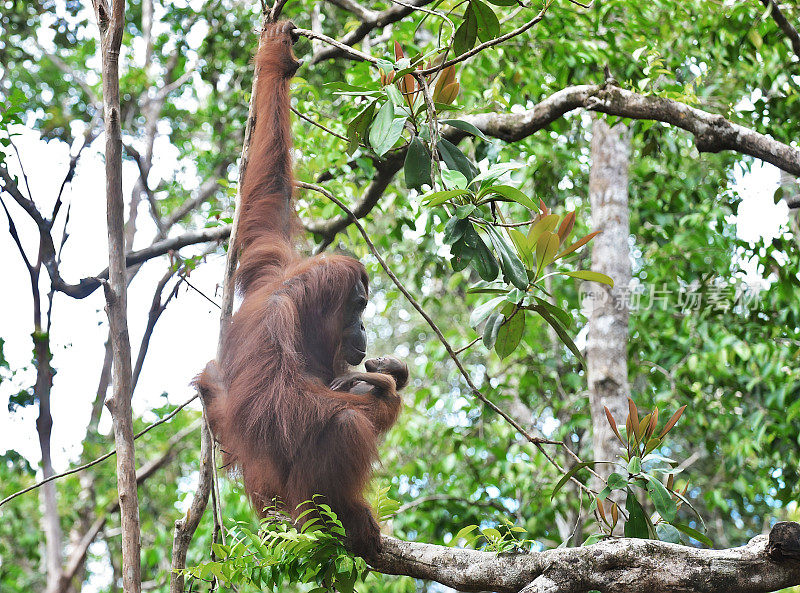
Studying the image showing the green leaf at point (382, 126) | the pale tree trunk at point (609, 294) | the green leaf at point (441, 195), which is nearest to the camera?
the green leaf at point (441, 195)

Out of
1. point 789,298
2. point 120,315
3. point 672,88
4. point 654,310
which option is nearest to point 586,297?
point 654,310

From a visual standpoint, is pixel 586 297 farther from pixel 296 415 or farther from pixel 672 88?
pixel 296 415

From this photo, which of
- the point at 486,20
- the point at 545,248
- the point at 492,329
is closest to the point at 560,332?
the point at 492,329

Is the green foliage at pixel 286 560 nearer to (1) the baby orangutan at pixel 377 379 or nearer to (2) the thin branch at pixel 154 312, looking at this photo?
(1) the baby orangutan at pixel 377 379

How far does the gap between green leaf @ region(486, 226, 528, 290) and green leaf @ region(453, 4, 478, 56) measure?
2.39ft

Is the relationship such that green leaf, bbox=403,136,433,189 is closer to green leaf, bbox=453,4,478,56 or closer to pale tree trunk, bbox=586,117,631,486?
green leaf, bbox=453,4,478,56

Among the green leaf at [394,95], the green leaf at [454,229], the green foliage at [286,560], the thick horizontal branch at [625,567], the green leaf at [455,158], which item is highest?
the green leaf at [394,95]

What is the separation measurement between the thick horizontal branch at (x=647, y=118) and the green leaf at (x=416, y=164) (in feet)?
4.57

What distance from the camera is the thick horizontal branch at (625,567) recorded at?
78.8 inches

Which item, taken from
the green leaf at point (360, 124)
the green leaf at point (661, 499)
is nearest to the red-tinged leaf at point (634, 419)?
the green leaf at point (661, 499)

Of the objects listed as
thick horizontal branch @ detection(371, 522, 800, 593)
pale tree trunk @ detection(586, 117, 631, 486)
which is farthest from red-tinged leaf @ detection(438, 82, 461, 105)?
pale tree trunk @ detection(586, 117, 631, 486)

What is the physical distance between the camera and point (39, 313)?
4.02 m

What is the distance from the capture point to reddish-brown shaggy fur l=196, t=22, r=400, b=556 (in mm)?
2721

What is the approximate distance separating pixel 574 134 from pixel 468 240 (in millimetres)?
5109
